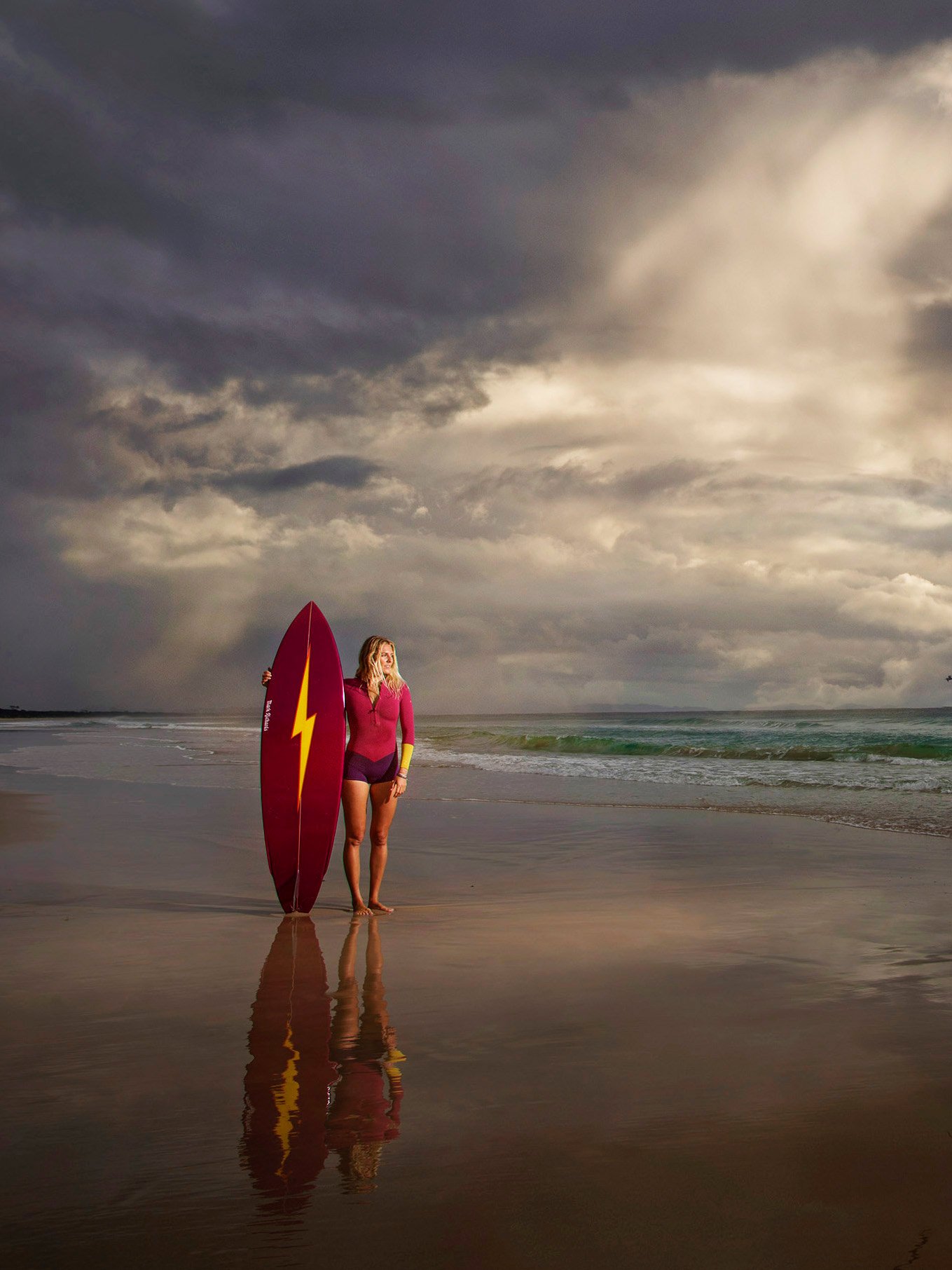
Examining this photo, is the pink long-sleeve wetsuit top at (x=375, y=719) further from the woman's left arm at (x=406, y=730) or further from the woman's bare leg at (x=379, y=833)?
the woman's bare leg at (x=379, y=833)

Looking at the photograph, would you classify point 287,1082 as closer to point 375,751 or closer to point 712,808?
point 375,751

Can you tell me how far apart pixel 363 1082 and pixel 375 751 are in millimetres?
3176

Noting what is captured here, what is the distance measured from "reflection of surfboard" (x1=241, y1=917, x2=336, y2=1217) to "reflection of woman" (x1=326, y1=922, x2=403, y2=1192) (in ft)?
0.14

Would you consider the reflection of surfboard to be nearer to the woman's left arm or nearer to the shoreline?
the woman's left arm

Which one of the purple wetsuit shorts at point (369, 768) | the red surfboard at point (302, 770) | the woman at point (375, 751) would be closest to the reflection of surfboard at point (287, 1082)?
the red surfboard at point (302, 770)

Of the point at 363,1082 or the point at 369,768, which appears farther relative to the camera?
the point at 369,768

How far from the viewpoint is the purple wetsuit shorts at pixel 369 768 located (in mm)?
6051

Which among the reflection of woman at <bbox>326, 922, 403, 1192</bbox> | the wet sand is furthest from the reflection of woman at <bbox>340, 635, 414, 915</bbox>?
the reflection of woman at <bbox>326, 922, 403, 1192</bbox>

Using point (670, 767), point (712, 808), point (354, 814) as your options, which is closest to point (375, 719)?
point (354, 814)

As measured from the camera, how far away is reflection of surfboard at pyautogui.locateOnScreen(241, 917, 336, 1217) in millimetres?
→ 2396

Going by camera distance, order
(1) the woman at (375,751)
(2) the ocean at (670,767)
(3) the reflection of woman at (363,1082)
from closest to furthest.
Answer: (3) the reflection of woman at (363,1082) → (1) the woman at (375,751) → (2) the ocean at (670,767)

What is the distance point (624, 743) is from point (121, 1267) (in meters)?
25.6

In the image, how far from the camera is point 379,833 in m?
5.98

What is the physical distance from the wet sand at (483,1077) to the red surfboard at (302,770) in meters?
0.34
